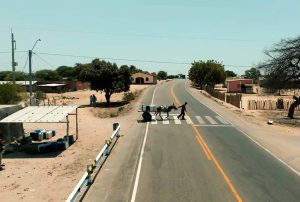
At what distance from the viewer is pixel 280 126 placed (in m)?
38.7

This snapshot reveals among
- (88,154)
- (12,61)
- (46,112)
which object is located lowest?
(88,154)

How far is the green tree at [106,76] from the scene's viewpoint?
63969 millimetres

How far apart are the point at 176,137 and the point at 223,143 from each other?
362 cm

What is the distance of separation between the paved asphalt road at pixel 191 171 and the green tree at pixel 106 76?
3279 centimetres

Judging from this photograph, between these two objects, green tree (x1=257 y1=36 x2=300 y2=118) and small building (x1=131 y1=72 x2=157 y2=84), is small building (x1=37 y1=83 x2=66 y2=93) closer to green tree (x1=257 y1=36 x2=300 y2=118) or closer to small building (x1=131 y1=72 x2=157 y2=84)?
small building (x1=131 y1=72 x2=157 y2=84)

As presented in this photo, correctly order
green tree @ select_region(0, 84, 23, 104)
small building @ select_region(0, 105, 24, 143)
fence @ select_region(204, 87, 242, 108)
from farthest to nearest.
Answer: green tree @ select_region(0, 84, 23, 104), fence @ select_region(204, 87, 242, 108), small building @ select_region(0, 105, 24, 143)

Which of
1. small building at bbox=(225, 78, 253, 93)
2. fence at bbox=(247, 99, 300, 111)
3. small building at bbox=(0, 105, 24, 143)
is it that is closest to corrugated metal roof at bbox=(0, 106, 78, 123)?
small building at bbox=(0, 105, 24, 143)

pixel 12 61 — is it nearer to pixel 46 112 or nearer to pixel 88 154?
pixel 46 112

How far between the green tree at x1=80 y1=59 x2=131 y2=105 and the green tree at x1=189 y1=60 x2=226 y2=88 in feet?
118

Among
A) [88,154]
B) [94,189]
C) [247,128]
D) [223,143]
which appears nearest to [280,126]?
[247,128]

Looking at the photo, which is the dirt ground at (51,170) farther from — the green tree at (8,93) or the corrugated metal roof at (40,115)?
the green tree at (8,93)

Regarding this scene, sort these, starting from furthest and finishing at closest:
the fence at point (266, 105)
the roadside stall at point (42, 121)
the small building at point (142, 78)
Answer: the small building at point (142, 78), the fence at point (266, 105), the roadside stall at point (42, 121)

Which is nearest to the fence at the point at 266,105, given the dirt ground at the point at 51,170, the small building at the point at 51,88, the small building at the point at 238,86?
the dirt ground at the point at 51,170

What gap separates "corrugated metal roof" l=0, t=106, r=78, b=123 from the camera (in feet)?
86.4
